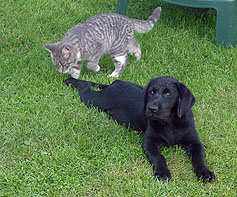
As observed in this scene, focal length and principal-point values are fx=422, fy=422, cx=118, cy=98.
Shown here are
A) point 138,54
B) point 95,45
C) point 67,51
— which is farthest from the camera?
point 138,54

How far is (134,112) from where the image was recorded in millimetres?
4316

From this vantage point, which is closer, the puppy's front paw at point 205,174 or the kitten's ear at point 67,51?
the puppy's front paw at point 205,174

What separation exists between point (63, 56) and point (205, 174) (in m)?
2.39

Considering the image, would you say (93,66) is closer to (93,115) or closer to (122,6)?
(93,115)

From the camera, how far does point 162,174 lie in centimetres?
367

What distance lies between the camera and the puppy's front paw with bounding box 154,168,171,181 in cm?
364

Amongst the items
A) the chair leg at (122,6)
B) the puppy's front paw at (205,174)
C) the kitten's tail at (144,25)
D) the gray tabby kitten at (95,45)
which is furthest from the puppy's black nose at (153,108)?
the chair leg at (122,6)

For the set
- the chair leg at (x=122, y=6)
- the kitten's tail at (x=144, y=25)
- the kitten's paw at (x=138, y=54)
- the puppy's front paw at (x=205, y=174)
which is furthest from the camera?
the chair leg at (x=122, y=6)

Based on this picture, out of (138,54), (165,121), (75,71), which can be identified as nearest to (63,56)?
(75,71)

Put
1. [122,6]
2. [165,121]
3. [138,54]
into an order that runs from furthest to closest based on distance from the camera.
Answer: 1. [122,6]
2. [138,54]
3. [165,121]

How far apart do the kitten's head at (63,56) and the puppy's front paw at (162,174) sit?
2093 mm

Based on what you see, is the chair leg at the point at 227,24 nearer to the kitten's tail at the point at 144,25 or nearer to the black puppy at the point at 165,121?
the kitten's tail at the point at 144,25

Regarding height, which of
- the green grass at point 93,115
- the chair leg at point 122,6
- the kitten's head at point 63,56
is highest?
the chair leg at point 122,6

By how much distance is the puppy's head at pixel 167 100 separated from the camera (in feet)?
12.4
